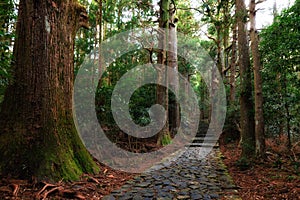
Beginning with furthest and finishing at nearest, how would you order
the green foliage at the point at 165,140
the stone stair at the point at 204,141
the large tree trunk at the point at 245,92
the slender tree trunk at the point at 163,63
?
1. the stone stair at the point at 204,141
2. the slender tree trunk at the point at 163,63
3. the green foliage at the point at 165,140
4. the large tree trunk at the point at 245,92

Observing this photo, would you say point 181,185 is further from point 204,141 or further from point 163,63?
point 204,141

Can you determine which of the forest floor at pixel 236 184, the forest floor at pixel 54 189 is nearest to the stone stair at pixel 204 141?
the forest floor at pixel 236 184

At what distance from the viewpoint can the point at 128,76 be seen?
423 inches

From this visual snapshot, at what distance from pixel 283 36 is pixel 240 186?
4.11m

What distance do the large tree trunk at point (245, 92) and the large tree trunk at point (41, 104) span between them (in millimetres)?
4545

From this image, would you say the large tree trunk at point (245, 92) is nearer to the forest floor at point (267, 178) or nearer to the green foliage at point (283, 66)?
the forest floor at point (267, 178)

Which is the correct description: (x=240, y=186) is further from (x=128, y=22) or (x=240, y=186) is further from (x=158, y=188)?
(x=128, y=22)

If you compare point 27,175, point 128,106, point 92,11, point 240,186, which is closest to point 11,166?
point 27,175

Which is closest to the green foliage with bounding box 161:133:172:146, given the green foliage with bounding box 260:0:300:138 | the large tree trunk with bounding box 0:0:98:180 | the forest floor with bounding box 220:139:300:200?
the forest floor with bounding box 220:139:300:200

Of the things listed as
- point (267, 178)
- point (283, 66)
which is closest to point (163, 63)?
point (283, 66)

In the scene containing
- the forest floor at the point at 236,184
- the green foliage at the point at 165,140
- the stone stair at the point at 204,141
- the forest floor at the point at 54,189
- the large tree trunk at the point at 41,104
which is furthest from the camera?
the stone stair at the point at 204,141

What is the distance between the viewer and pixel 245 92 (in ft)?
22.5

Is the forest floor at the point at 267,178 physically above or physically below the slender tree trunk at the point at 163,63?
below

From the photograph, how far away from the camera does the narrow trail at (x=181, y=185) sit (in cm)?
395
